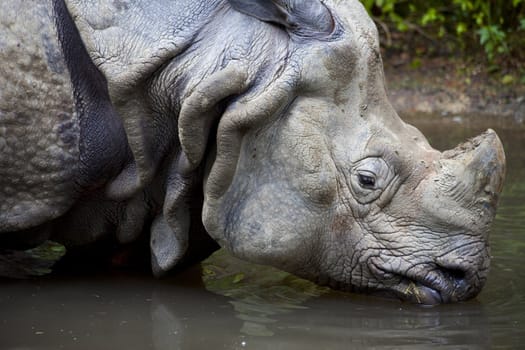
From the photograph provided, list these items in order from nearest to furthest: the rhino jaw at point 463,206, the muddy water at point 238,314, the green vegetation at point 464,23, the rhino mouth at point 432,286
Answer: the muddy water at point 238,314 → the rhino jaw at point 463,206 → the rhino mouth at point 432,286 → the green vegetation at point 464,23

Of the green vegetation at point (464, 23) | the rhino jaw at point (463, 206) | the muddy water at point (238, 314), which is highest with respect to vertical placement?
the rhino jaw at point (463, 206)

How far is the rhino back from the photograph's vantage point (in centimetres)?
509

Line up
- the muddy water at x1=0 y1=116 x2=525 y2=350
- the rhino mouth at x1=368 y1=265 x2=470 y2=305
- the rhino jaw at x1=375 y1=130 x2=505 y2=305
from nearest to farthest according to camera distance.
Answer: the muddy water at x1=0 y1=116 x2=525 y2=350
the rhino jaw at x1=375 y1=130 x2=505 y2=305
the rhino mouth at x1=368 y1=265 x2=470 y2=305

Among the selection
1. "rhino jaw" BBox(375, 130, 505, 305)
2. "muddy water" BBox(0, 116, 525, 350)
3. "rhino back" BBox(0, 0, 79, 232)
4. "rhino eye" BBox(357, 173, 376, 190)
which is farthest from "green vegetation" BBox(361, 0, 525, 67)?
"rhino back" BBox(0, 0, 79, 232)

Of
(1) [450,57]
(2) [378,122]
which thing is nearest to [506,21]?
(1) [450,57]

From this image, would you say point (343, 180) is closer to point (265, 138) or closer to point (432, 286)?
point (265, 138)

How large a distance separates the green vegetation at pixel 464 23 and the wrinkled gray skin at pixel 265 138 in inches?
180

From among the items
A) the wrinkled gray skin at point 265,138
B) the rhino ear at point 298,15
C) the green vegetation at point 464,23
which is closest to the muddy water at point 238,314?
the wrinkled gray skin at point 265,138

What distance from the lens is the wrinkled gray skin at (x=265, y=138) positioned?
196 inches

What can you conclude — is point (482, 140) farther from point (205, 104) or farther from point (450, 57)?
point (450, 57)

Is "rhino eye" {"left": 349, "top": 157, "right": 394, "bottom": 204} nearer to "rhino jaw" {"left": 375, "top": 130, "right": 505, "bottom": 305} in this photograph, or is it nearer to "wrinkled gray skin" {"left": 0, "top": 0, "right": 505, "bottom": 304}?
"wrinkled gray skin" {"left": 0, "top": 0, "right": 505, "bottom": 304}

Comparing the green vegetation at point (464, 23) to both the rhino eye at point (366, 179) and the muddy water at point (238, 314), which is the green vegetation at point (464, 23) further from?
the rhino eye at point (366, 179)

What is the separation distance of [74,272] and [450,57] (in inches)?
202

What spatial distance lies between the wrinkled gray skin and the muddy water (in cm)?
16
